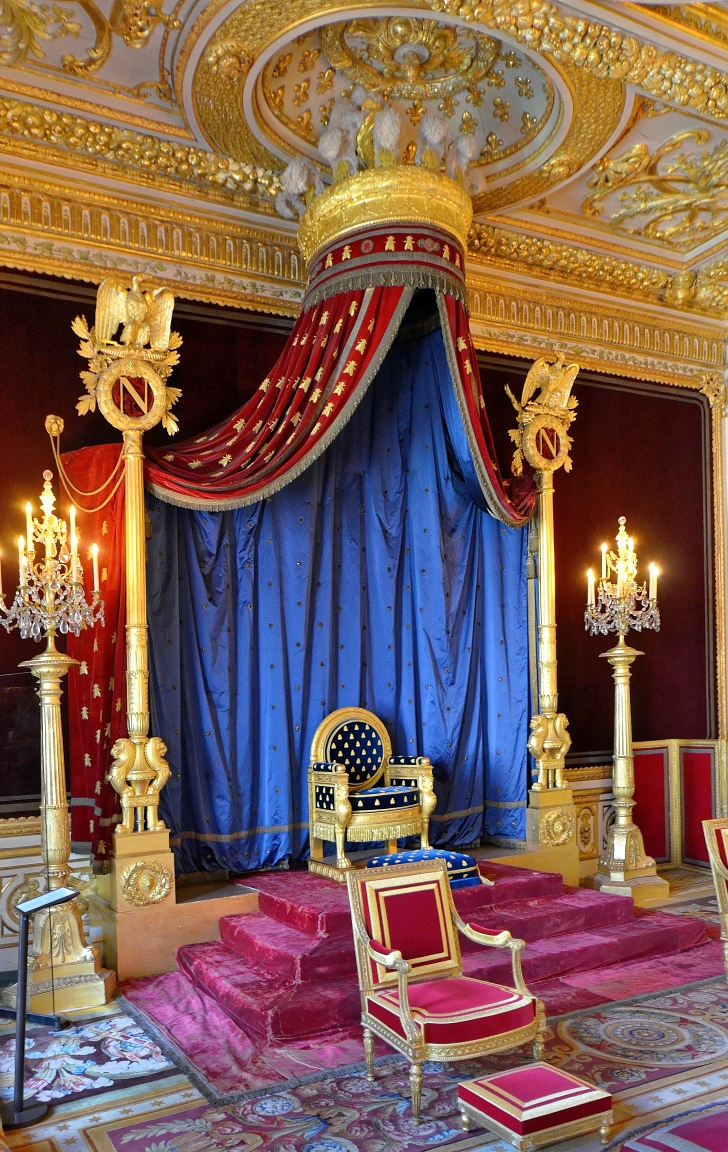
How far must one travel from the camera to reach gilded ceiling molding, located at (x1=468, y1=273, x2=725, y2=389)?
7344 mm

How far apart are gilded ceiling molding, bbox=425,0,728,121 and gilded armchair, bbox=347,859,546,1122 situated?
4.10 metres

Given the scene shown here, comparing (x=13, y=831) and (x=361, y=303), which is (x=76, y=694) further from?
(x=361, y=303)

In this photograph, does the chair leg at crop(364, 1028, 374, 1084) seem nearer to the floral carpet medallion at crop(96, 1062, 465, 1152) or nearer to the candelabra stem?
the floral carpet medallion at crop(96, 1062, 465, 1152)

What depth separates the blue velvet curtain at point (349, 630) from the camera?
5.79 m

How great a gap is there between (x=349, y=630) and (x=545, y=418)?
208 cm

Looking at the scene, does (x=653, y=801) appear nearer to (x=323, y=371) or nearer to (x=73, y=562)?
(x=323, y=371)

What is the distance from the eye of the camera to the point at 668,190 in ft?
22.2

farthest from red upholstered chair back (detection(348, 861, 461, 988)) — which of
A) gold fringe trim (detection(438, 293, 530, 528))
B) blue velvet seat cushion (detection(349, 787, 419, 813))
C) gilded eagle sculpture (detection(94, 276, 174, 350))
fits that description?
gilded eagle sculpture (detection(94, 276, 174, 350))

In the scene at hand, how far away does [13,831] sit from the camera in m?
5.28

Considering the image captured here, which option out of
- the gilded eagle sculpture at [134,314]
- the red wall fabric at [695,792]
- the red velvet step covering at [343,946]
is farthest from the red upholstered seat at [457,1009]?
the red wall fabric at [695,792]

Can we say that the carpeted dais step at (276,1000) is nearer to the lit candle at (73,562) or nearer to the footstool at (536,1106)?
the footstool at (536,1106)

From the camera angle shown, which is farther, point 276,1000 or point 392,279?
point 392,279

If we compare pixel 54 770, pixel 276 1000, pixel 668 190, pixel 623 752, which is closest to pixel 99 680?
pixel 54 770

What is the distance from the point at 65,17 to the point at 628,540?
186 inches
